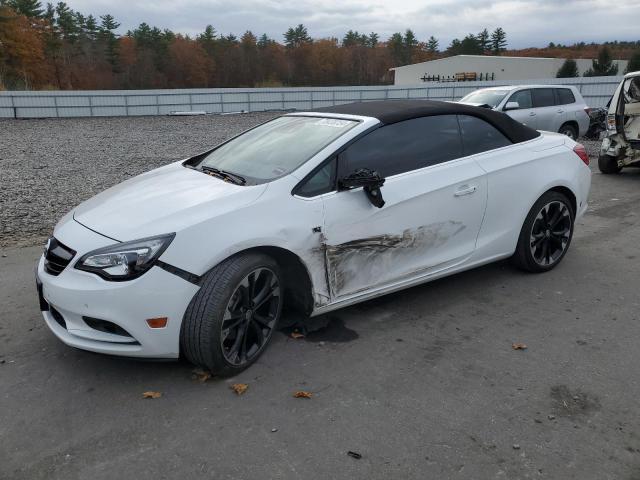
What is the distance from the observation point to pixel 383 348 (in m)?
3.70

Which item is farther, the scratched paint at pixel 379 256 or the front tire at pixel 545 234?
the front tire at pixel 545 234

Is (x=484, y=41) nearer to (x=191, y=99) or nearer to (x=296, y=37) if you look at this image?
(x=296, y=37)

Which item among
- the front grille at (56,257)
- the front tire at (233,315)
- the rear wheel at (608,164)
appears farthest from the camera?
the rear wheel at (608,164)

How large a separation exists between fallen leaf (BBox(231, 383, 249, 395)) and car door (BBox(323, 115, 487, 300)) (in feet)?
2.86

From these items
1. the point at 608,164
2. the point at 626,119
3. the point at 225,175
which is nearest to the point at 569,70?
the point at 608,164

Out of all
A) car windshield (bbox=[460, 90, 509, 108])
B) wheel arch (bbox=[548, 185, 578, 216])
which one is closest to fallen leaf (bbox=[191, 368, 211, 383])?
wheel arch (bbox=[548, 185, 578, 216])

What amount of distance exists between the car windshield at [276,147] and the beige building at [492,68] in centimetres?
5858

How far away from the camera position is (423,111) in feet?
14.1

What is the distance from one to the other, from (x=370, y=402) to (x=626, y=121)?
902 cm

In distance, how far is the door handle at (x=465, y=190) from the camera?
4223 mm

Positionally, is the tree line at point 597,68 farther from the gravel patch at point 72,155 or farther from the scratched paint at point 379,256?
the scratched paint at point 379,256

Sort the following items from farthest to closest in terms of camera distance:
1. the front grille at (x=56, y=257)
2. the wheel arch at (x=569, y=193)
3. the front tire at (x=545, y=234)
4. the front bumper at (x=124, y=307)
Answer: the wheel arch at (x=569, y=193)
the front tire at (x=545, y=234)
the front grille at (x=56, y=257)
the front bumper at (x=124, y=307)

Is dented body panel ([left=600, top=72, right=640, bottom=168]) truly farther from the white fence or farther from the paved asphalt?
the white fence

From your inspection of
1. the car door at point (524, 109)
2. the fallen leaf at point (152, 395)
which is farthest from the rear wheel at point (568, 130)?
the fallen leaf at point (152, 395)
